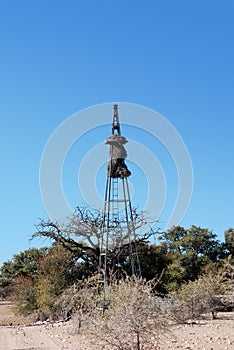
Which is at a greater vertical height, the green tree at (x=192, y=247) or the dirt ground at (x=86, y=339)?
the green tree at (x=192, y=247)

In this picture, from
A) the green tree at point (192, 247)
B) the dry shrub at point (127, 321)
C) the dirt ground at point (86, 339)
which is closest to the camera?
the dry shrub at point (127, 321)

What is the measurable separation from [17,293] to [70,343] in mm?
15568

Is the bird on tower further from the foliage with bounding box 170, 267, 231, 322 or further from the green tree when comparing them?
the green tree

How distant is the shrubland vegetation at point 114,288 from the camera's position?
10.5 m

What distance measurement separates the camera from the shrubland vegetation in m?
10.5

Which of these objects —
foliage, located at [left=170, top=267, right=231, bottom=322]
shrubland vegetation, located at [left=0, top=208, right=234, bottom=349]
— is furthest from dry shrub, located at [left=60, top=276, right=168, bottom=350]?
foliage, located at [left=170, top=267, right=231, bottom=322]

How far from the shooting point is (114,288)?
11906mm

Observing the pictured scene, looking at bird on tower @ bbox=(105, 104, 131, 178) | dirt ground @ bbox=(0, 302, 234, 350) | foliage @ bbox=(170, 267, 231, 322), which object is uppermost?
bird on tower @ bbox=(105, 104, 131, 178)

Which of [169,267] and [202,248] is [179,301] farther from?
[202,248]

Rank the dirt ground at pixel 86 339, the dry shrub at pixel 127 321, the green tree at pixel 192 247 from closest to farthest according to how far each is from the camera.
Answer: the dry shrub at pixel 127 321, the dirt ground at pixel 86 339, the green tree at pixel 192 247

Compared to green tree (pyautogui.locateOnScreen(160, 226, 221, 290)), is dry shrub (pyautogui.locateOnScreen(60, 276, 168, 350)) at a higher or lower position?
lower

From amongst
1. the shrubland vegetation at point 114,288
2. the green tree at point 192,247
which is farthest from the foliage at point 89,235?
the green tree at point 192,247

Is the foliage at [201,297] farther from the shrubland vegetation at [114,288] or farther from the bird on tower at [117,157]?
the bird on tower at [117,157]

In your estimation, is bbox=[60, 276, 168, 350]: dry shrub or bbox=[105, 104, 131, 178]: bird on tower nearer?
bbox=[60, 276, 168, 350]: dry shrub
